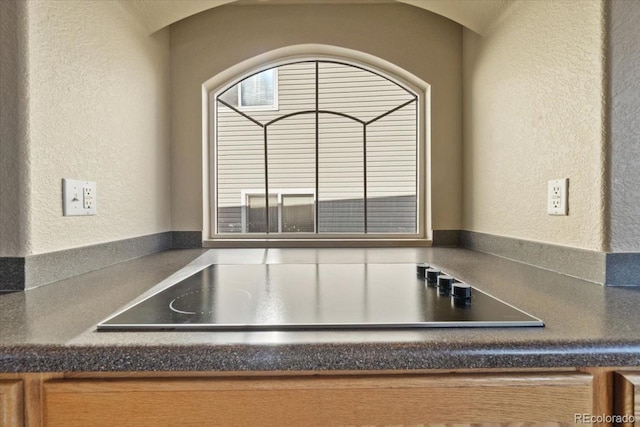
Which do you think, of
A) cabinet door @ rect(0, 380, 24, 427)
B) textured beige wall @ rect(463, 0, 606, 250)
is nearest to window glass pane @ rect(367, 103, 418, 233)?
textured beige wall @ rect(463, 0, 606, 250)

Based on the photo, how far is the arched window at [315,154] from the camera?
5.77 feet

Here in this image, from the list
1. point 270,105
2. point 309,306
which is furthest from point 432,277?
point 270,105

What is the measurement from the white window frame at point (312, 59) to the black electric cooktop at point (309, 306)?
0.68 metres

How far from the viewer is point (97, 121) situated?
3.65ft

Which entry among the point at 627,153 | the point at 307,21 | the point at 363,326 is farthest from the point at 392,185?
the point at 363,326

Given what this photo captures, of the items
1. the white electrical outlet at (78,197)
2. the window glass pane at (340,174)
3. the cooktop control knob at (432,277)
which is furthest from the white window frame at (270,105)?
the cooktop control knob at (432,277)

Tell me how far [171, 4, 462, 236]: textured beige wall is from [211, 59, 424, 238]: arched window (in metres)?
0.12

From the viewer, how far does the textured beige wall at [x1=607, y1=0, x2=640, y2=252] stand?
2.79 ft

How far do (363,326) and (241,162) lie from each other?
1336 mm

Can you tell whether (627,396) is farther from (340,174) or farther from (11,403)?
(340,174)

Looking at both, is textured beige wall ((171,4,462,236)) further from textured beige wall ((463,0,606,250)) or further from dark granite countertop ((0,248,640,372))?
dark granite countertop ((0,248,640,372))

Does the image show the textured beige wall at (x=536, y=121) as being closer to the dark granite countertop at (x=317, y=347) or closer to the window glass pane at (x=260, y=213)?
the dark granite countertop at (x=317, y=347)

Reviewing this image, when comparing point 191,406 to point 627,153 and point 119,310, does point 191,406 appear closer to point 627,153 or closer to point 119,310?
point 119,310

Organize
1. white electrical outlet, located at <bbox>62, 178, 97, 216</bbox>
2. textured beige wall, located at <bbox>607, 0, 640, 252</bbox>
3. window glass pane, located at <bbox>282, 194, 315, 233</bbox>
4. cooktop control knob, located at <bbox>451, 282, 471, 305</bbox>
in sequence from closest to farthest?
1. cooktop control knob, located at <bbox>451, 282, 471, 305</bbox>
2. textured beige wall, located at <bbox>607, 0, 640, 252</bbox>
3. white electrical outlet, located at <bbox>62, 178, 97, 216</bbox>
4. window glass pane, located at <bbox>282, 194, 315, 233</bbox>
